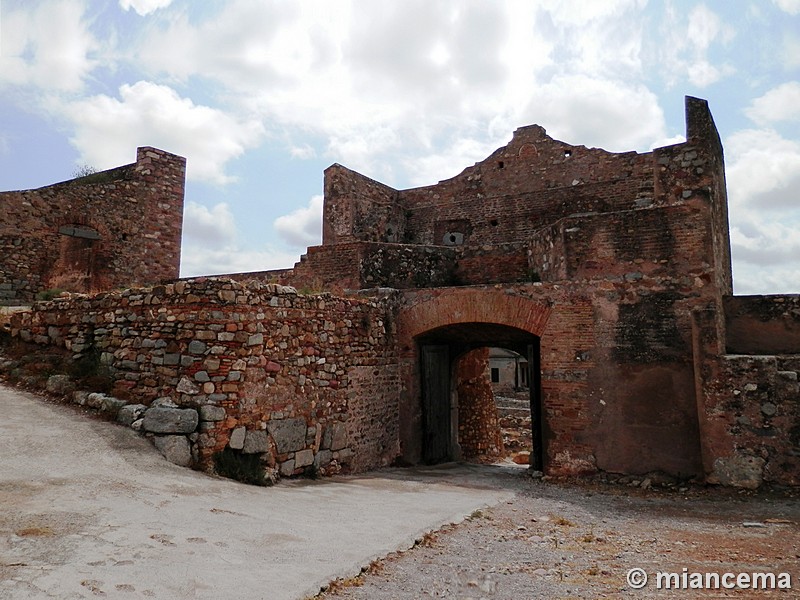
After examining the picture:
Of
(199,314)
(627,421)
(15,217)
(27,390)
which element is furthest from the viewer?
(15,217)

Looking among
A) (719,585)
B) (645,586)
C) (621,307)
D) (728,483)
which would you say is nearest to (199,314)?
(645,586)

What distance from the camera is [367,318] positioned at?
27.6 feet

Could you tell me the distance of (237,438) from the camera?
5.90 m

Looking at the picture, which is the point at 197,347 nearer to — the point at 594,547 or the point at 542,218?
the point at 594,547

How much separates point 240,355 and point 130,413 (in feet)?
4.32

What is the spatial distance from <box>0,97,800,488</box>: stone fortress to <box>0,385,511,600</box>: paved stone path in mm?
741

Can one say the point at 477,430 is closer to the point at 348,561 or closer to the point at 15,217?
the point at 348,561

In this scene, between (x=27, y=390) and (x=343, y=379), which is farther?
(x=343, y=379)

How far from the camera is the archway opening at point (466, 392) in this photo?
9.20 metres

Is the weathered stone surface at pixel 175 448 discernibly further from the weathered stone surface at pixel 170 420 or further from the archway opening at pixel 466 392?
the archway opening at pixel 466 392

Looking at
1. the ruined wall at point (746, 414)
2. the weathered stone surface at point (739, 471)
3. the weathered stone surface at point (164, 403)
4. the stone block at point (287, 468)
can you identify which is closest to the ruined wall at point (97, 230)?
the weathered stone surface at point (164, 403)

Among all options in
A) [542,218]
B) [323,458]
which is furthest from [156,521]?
[542,218]

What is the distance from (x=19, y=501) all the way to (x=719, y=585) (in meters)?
4.94

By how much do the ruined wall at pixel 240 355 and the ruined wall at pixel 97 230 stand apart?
3.98 metres
